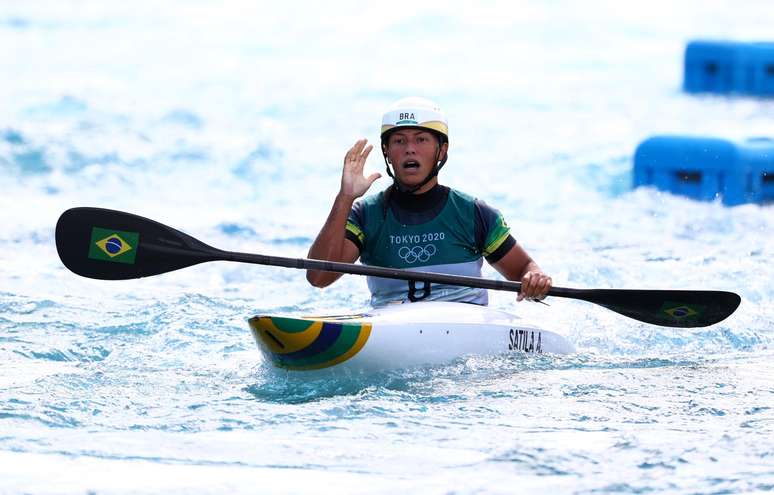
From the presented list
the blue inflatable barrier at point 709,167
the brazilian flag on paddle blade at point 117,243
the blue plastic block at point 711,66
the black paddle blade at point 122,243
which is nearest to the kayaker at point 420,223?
the black paddle blade at point 122,243

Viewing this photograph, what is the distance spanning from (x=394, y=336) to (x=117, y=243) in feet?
4.03

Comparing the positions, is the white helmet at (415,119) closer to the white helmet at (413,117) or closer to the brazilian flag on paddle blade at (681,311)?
the white helmet at (413,117)

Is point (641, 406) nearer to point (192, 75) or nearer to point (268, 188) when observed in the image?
point (268, 188)

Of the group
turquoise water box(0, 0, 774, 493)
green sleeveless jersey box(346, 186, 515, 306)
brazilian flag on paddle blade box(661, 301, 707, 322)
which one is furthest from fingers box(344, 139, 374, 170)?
brazilian flag on paddle blade box(661, 301, 707, 322)

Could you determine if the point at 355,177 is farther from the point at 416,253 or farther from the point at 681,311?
the point at 681,311

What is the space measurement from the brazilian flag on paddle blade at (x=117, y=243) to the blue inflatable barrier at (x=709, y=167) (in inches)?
265

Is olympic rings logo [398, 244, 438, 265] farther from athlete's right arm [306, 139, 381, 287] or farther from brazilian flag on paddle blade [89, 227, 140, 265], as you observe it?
brazilian flag on paddle blade [89, 227, 140, 265]

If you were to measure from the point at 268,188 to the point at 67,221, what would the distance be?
21.3 ft

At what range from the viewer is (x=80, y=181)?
38.0 ft

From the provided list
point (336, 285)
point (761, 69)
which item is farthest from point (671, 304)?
point (761, 69)

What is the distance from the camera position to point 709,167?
10875mm

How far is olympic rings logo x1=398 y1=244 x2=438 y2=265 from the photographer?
5.21m

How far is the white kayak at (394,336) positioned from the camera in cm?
475

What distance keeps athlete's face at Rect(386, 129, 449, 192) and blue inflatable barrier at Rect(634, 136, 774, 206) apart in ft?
20.1
